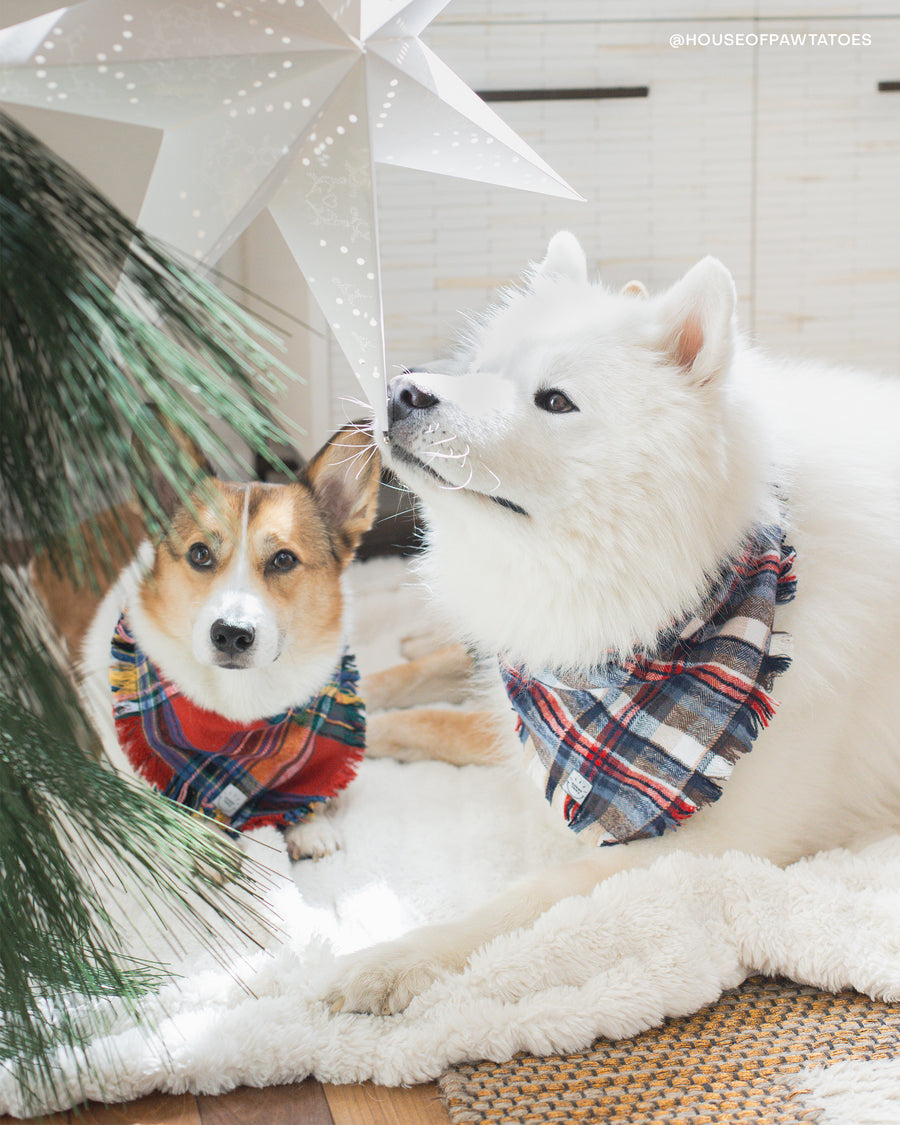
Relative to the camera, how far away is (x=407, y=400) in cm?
105

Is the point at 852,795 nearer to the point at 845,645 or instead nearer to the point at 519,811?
the point at 845,645

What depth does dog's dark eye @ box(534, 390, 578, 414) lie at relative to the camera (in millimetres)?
1091

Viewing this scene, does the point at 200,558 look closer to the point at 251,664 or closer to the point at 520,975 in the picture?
the point at 251,664

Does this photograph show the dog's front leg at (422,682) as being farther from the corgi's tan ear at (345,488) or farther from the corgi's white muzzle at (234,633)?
the corgi's white muzzle at (234,633)

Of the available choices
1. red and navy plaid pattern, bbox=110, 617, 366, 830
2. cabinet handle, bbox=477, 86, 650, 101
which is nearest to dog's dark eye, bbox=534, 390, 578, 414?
red and navy plaid pattern, bbox=110, 617, 366, 830

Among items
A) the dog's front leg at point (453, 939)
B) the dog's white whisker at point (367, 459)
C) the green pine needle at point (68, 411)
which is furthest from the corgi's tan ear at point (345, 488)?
the green pine needle at point (68, 411)

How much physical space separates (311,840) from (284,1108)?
49 centimetres

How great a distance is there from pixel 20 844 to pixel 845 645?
968mm

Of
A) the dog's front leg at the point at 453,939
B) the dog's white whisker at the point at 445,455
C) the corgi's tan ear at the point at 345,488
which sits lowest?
the dog's front leg at the point at 453,939

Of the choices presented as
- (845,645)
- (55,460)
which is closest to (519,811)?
(845,645)

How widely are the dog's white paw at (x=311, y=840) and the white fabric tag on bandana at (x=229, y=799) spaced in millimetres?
99

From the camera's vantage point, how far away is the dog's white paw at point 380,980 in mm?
1009

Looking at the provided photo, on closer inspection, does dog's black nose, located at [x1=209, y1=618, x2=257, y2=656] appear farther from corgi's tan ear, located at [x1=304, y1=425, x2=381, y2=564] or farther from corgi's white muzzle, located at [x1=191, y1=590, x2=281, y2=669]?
corgi's tan ear, located at [x1=304, y1=425, x2=381, y2=564]

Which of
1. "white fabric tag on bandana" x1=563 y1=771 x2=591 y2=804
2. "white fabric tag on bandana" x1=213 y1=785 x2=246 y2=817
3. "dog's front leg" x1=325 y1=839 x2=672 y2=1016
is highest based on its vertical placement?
"white fabric tag on bandana" x1=563 y1=771 x2=591 y2=804
